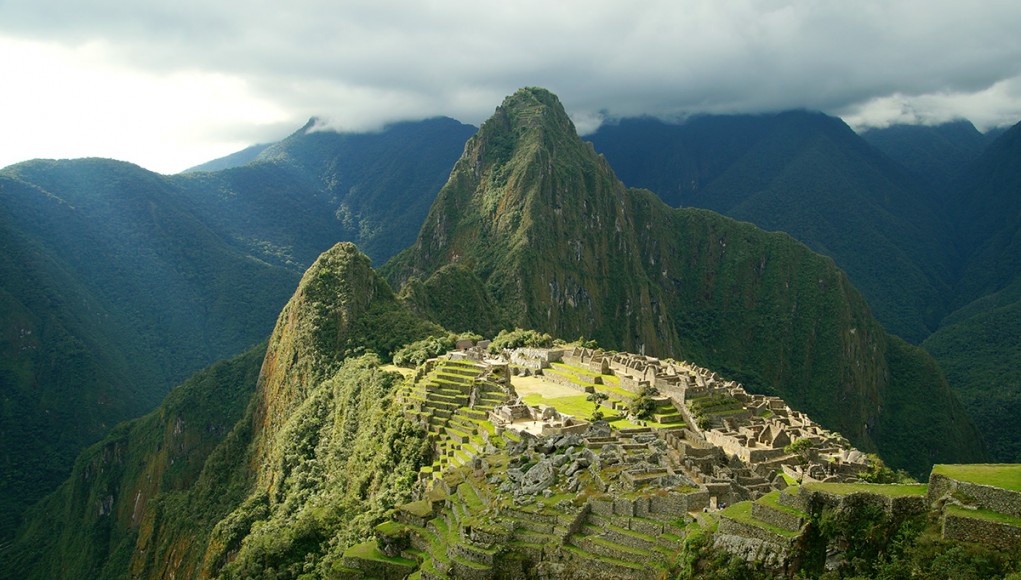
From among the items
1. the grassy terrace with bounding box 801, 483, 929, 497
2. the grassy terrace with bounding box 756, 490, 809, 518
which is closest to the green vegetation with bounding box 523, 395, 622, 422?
the grassy terrace with bounding box 756, 490, 809, 518

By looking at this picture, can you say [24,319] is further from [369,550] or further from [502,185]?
[369,550]

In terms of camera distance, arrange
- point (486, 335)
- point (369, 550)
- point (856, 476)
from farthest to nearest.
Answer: point (486, 335)
point (856, 476)
point (369, 550)

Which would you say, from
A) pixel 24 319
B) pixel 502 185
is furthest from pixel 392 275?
pixel 24 319

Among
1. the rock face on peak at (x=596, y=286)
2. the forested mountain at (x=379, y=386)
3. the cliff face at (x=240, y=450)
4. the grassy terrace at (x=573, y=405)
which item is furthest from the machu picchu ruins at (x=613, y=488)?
the rock face on peak at (x=596, y=286)

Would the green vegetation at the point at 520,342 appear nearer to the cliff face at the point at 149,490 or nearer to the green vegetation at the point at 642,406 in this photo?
the cliff face at the point at 149,490

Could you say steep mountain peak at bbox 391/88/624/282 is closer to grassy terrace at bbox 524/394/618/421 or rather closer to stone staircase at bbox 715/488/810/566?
grassy terrace at bbox 524/394/618/421

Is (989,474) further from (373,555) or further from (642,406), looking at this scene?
(642,406)
